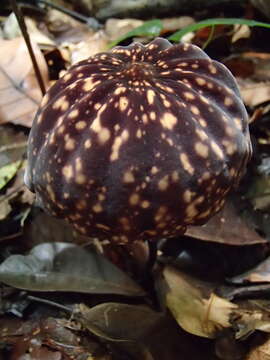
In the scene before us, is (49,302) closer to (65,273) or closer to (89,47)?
(65,273)

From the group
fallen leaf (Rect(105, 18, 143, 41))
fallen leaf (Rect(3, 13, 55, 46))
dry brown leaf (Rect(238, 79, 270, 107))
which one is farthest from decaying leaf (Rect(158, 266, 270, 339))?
fallen leaf (Rect(105, 18, 143, 41))

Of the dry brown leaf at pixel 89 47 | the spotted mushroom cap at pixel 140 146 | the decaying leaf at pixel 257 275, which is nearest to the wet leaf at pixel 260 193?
the decaying leaf at pixel 257 275

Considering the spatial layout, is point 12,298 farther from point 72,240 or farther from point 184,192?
point 184,192

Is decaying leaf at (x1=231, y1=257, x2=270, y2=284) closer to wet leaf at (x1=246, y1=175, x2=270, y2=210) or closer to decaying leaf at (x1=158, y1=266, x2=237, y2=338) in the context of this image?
decaying leaf at (x1=158, y1=266, x2=237, y2=338)

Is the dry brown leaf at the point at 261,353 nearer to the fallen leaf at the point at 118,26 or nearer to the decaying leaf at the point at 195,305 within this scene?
the decaying leaf at the point at 195,305

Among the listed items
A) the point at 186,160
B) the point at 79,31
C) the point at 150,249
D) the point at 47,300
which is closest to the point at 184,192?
the point at 186,160
